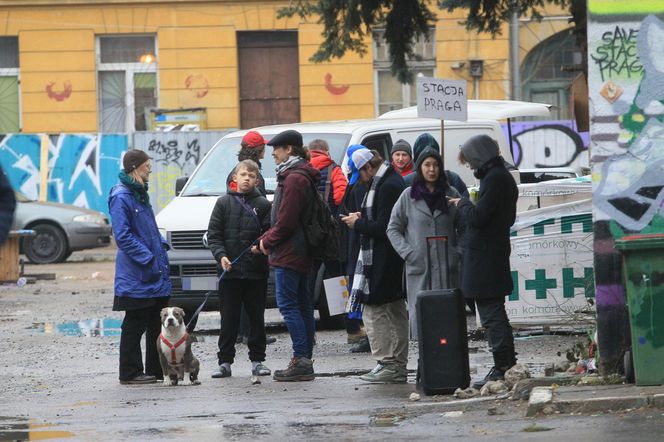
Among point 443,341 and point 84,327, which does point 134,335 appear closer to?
point 443,341

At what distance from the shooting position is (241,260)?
10773 mm

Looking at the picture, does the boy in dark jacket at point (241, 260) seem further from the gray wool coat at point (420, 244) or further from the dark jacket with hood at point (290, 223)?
the gray wool coat at point (420, 244)

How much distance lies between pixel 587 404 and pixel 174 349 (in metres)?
3.61

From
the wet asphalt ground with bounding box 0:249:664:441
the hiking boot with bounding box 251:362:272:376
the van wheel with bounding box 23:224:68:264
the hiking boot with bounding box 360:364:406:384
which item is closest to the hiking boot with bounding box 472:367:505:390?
the wet asphalt ground with bounding box 0:249:664:441

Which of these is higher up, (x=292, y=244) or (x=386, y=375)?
(x=292, y=244)

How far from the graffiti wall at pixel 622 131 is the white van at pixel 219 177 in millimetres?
5029

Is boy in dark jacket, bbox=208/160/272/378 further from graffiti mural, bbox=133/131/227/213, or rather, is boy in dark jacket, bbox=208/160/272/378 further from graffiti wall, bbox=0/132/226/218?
graffiti wall, bbox=0/132/226/218

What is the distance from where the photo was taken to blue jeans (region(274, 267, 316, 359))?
1046 cm

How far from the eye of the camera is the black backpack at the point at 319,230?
413 inches

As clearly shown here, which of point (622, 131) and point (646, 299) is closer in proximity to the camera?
point (646, 299)

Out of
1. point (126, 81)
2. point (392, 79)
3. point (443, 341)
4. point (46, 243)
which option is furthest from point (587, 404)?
point (126, 81)

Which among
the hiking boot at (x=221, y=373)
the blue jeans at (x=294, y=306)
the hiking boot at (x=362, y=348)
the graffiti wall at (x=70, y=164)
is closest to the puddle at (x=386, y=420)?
the blue jeans at (x=294, y=306)

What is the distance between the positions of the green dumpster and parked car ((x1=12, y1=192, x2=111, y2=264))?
18.7m

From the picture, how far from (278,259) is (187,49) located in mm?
22493
